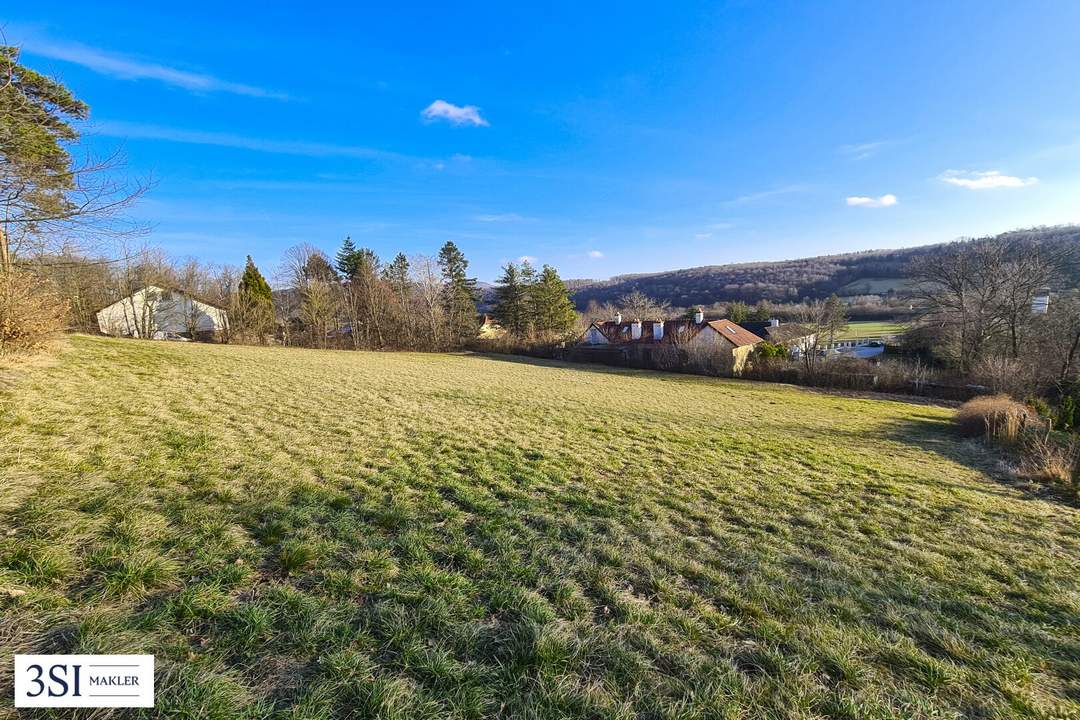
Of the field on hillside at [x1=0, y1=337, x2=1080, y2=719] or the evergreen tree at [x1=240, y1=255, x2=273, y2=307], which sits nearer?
the field on hillside at [x1=0, y1=337, x2=1080, y2=719]

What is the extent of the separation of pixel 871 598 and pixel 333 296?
4356 cm

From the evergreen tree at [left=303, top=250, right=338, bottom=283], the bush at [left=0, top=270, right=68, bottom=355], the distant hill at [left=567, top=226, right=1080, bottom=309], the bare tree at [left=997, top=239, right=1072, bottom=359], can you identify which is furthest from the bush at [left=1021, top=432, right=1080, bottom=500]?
the distant hill at [left=567, top=226, right=1080, bottom=309]

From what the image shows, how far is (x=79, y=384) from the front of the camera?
7457 millimetres

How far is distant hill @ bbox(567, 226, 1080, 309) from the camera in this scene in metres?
74.1

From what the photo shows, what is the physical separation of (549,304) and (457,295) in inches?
421

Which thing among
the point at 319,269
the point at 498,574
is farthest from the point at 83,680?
the point at 319,269

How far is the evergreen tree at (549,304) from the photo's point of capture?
1759 inches

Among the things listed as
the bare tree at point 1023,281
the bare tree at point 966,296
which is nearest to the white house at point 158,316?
the bare tree at point 966,296

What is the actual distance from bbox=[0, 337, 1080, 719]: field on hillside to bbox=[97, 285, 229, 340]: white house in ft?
116

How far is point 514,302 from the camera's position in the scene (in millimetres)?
45750

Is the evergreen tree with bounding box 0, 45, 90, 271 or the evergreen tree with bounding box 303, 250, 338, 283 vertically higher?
the evergreen tree with bounding box 303, 250, 338, 283

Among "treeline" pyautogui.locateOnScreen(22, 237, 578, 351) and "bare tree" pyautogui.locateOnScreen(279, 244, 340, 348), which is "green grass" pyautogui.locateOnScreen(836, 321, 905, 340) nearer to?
"treeline" pyautogui.locateOnScreen(22, 237, 578, 351)

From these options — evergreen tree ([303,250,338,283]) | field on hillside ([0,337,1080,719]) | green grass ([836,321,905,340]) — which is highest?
evergreen tree ([303,250,338,283])

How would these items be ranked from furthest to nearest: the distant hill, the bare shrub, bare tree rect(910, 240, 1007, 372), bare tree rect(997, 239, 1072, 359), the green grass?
1. the distant hill
2. the green grass
3. bare tree rect(910, 240, 1007, 372)
4. bare tree rect(997, 239, 1072, 359)
5. the bare shrub
